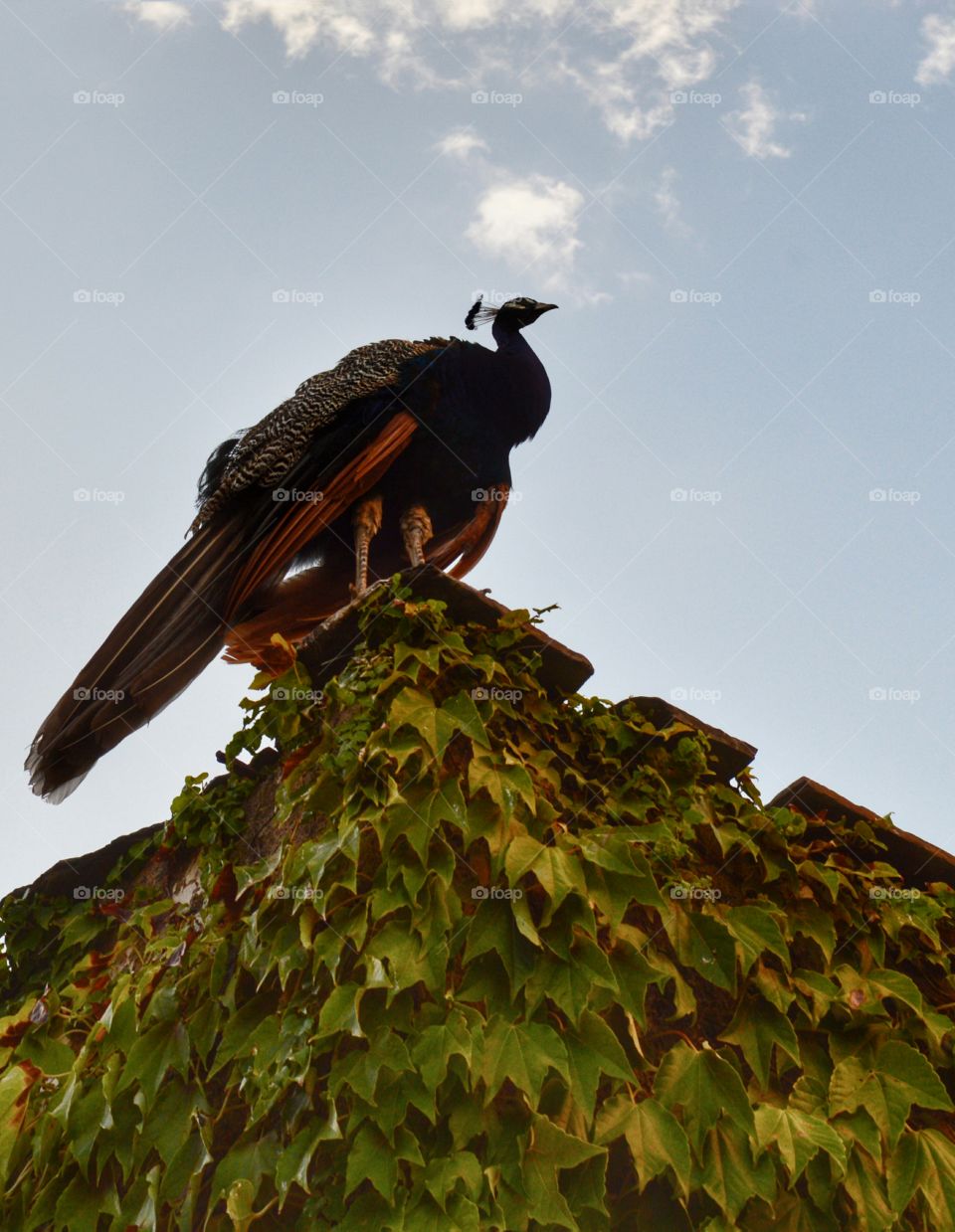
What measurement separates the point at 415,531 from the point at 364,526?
9.6 inches

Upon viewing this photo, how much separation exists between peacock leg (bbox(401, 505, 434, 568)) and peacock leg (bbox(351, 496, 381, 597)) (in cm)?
12

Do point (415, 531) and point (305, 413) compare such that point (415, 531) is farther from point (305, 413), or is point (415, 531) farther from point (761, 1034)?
point (761, 1034)

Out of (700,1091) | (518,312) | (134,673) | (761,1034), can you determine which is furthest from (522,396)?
(700,1091)

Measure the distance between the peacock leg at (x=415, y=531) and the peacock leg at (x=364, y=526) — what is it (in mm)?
121

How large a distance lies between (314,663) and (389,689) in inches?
15.6

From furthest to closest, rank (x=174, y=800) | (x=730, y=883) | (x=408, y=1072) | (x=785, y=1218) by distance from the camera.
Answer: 1. (x=174, y=800)
2. (x=730, y=883)
3. (x=785, y=1218)
4. (x=408, y=1072)

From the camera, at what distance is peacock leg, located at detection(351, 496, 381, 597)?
13.1 feet

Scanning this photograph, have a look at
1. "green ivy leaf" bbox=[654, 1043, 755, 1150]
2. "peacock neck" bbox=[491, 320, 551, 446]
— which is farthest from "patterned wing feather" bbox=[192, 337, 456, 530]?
"green ivy leaf" bbox=[654, 1043, 755, 1150]

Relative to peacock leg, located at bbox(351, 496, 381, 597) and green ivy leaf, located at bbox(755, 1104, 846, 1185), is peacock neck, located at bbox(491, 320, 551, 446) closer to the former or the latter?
peacock leg, located at bbox(351, 496, 381, 597)

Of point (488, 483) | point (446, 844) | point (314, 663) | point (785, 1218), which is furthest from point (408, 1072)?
point (488, 483)

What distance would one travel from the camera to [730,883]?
2.95 meters

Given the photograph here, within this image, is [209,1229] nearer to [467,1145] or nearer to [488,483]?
[467,1145]

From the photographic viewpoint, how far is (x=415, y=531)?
4.27 m

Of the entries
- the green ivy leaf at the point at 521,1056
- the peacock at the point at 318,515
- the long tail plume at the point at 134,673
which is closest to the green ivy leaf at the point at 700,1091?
the green ivy leaf at the point at 521,1056
